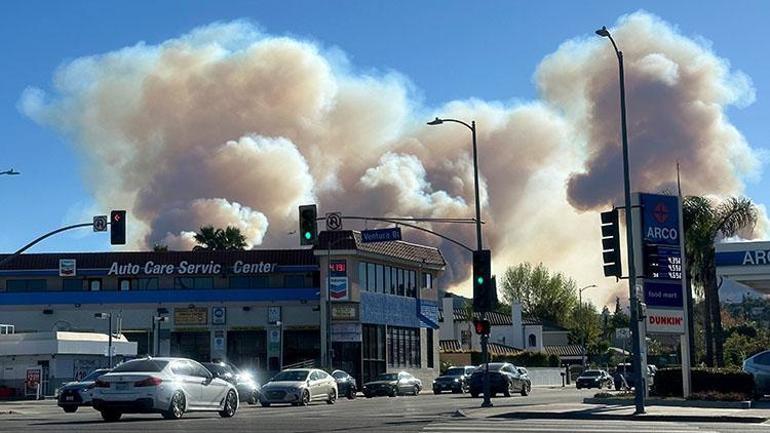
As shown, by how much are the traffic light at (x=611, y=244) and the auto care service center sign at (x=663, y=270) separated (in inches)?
208

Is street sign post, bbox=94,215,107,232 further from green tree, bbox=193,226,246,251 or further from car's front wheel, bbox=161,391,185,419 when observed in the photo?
green tree, bbox=193,226,246,251

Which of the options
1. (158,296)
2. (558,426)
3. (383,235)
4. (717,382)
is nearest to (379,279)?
(158,296)

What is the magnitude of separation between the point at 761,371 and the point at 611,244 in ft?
33.8

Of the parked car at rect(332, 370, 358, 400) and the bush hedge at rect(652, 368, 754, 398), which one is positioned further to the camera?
the parked car at rect(332, 370, 358, 400)

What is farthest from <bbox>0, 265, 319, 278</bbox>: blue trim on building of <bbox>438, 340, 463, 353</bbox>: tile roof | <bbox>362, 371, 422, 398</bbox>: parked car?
<bbox>438, 340, 463, 353</bbox>: tile roof

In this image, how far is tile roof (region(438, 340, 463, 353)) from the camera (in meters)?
98.9

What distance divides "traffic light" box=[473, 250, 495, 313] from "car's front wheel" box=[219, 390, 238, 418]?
31.1 feet

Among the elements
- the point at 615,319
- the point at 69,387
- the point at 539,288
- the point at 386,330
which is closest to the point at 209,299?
the point at 386,330

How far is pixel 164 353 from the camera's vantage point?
7631 cm

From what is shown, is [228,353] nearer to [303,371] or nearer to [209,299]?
[209,299]

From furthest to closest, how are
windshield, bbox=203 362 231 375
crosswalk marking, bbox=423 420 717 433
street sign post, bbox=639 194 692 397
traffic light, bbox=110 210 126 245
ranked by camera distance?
windshield, bbox=203 362 231 375, traffic light, bbox=110 210 126 245, street sign post, bbox=639 194 692 397, crosswalk marking, bbox=423 420 717 433

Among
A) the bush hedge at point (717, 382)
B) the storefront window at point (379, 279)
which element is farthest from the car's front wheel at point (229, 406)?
the storefront window at point (379, 279)

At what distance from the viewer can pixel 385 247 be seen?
256ft

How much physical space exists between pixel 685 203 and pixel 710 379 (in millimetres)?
29134
